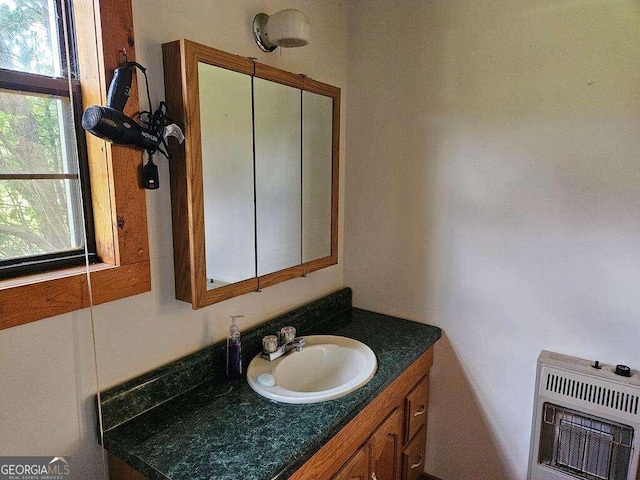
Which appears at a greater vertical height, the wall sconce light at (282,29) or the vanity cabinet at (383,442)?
the wall sconce light at (282,29)

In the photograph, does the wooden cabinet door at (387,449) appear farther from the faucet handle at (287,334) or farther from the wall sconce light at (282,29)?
the wall sconce light at (282,29)

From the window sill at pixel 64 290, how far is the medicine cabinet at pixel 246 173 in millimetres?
157

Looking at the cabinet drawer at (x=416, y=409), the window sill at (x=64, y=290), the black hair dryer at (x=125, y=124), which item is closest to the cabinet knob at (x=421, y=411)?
the cabinet drawer at (x=416, y=409)

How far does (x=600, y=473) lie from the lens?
1.44 meters

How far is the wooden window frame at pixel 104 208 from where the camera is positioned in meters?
0.93

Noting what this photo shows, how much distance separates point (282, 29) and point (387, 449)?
5.02 feet

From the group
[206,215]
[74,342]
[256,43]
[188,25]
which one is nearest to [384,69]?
[256,43]

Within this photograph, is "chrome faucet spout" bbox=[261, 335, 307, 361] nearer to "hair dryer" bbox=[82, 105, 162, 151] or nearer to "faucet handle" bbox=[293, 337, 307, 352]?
"faucet handle" bbox=[293, 337, 307, 352]

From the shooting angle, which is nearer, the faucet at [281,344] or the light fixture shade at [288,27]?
the light fixture shade at [288,27]

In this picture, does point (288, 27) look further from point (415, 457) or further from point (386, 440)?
point (415, 457)

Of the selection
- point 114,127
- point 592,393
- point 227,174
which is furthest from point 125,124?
point 592,393

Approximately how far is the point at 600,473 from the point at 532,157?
1163mm

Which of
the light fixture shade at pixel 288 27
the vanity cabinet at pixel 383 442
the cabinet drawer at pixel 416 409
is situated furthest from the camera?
the cabinet drawer at pixel 416 409

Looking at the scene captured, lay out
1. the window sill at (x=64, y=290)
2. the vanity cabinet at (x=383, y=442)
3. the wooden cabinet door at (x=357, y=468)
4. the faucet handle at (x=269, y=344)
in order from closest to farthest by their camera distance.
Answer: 1. the window sill at (x=64, y=290)
2. the vanity cabinet at (x=383, y=442)
3. the wooden cabinet door at (x=357, y=468)
4. the faucet handle at (x=269, y=344)
